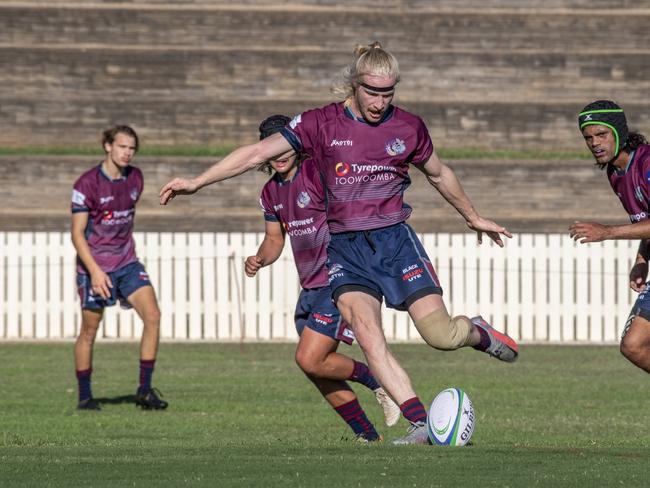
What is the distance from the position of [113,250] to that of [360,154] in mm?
5151

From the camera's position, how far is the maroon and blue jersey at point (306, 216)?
385 inches

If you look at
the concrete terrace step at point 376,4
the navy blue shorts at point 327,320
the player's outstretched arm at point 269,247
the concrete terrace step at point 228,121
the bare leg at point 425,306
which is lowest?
the navy blue shorts at point 327,320

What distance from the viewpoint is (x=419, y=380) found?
15492 mm

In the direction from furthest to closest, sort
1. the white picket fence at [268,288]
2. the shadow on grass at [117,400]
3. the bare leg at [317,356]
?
the white picket fence at [268,288]
the shadow on grass at [117,400]
the bare leg at [317,356]

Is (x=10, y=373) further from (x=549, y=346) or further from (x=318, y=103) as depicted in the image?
(x=318, y=103)

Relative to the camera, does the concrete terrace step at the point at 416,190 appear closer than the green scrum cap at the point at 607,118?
No

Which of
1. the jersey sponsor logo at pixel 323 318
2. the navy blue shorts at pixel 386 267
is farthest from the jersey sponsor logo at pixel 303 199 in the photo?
the navy blue shorts at pixel 386 267

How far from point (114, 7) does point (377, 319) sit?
22.5 meters

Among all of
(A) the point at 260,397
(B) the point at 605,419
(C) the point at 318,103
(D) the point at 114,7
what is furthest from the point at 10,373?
(D) the point at 114,7

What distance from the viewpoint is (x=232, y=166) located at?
26.4ft

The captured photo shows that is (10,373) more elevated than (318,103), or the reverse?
(318,103)

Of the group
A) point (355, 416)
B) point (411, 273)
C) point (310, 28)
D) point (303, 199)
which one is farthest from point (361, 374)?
point (310, 28)

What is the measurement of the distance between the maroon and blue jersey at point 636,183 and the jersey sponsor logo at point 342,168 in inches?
76.7

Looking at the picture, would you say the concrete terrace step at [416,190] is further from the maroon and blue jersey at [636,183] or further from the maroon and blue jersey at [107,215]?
the maroon and blue jersey at [636,183]
